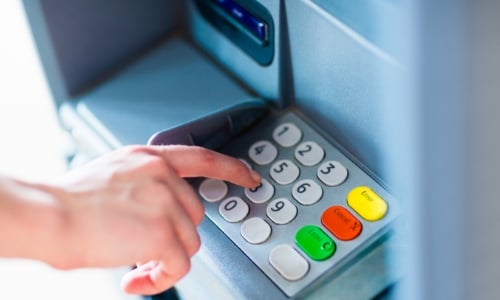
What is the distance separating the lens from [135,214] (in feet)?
1.74

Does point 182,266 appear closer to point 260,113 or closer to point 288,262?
point 288,262

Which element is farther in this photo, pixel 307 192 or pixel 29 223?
pixel 307 192

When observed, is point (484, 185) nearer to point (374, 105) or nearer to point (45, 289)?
point (374, 105)

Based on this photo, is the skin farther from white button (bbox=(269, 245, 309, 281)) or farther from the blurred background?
the blurred background

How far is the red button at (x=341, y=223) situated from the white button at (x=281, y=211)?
0.09 ft

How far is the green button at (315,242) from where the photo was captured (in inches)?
23.2

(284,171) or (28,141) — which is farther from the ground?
(284,171)

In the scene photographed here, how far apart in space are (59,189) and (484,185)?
0.29 metres

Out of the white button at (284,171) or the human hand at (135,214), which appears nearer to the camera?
the human hand at (135,214)

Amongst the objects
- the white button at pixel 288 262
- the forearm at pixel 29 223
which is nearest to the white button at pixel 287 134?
the white button at pixel 288 262

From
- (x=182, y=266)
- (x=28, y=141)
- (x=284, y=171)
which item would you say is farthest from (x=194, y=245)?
(x=28, y=141)

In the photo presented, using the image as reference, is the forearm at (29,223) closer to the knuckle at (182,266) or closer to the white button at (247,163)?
the knuckle at (182,266)

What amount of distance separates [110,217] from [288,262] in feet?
0.48

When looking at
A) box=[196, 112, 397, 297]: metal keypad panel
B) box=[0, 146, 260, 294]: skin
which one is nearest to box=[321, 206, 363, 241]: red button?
box=[196, 112, 397, 297]: metal keypad panel
